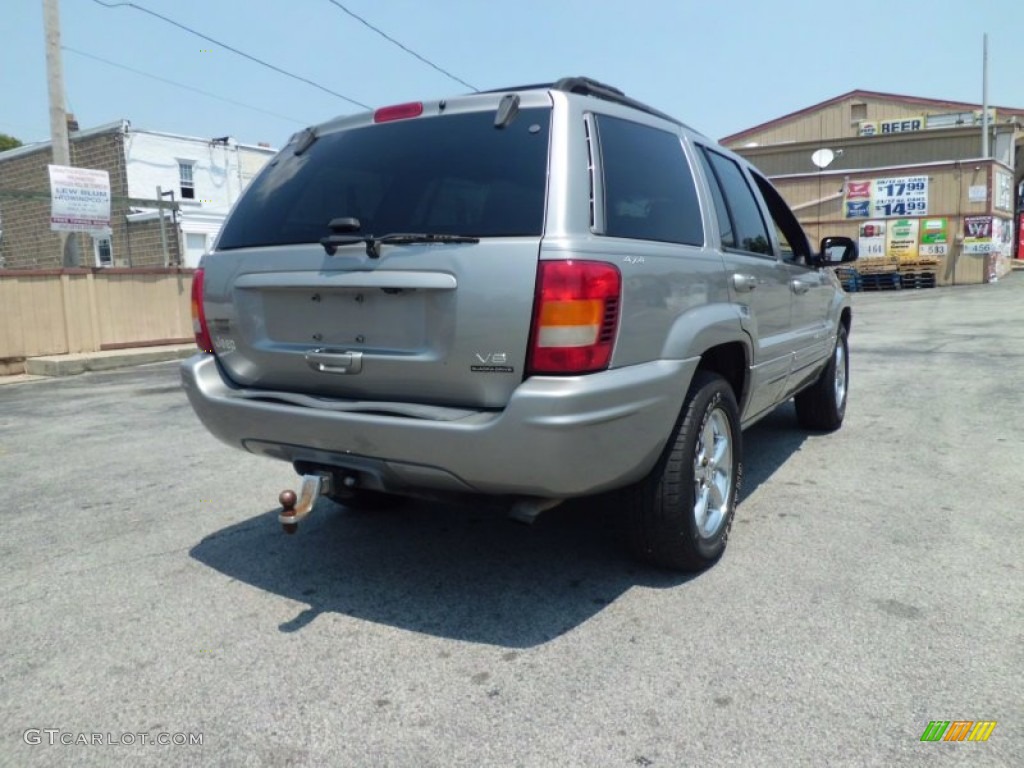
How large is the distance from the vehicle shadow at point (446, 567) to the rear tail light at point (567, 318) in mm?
837

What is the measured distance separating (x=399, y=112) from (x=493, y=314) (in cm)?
112

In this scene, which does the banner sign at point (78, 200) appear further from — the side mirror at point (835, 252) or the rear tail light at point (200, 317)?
the side mirror at point (835, 252)

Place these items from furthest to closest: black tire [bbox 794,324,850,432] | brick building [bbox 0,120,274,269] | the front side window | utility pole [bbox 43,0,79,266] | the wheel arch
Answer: brick building [bbox 0,120,274,269], utility pole [bbox 43,0,79,266], black tire [bbox 794,324,850,432], the front side window, the wheel arch

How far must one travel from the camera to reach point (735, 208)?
4.07 metres

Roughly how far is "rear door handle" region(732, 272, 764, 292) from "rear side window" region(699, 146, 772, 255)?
0.51 ft

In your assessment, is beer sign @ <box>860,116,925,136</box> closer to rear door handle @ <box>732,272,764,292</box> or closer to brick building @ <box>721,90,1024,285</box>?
brick building @ <box>721,90,1024,285</box>

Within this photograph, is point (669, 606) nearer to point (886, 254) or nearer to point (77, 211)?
point (77, 211)

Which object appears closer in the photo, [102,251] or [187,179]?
[102,251]

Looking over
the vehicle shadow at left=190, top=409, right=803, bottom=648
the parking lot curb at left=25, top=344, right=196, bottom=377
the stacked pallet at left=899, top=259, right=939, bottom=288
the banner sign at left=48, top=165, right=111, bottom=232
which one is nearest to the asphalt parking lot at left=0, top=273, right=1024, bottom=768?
the vehicle shadow at left=190, top=409, right=803, bottom=648

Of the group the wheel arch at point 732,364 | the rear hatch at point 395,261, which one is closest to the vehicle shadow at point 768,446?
the wheel arch at point 732,364

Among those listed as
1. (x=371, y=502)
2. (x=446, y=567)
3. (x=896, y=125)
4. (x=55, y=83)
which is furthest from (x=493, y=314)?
Answer: (x=896, y=125)

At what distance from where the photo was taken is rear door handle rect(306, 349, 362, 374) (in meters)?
2.96

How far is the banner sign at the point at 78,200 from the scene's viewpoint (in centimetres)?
1245

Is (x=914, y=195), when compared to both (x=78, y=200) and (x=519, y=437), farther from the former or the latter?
(x=519, y=437)
